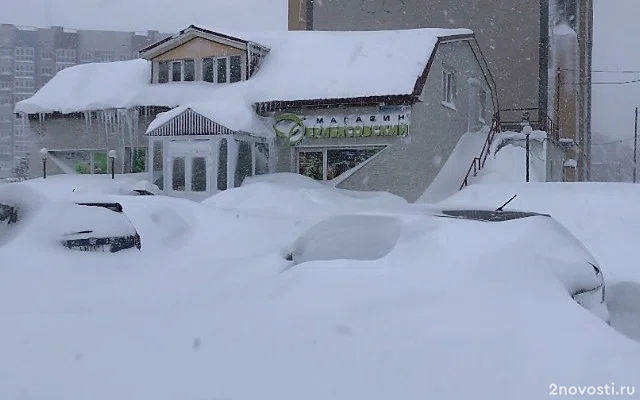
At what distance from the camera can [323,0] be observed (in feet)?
114

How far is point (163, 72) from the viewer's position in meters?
23.6

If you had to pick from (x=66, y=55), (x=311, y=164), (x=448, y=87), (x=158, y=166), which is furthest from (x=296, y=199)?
(x=66, y=55)

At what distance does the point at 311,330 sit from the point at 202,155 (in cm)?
1643

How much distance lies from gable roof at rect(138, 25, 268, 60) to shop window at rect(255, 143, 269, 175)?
3544 millimetres

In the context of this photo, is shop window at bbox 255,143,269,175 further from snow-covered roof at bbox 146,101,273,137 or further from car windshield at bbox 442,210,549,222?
car windshield at bbox 442,210,549,222

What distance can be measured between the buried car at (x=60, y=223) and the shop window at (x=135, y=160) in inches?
615

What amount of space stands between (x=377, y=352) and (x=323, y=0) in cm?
3249

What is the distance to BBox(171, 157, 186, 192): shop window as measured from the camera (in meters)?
20.8

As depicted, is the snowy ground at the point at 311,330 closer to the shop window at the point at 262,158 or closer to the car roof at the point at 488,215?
the car roof at the point at 488,215

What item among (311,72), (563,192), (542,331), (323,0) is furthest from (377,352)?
(323,0)

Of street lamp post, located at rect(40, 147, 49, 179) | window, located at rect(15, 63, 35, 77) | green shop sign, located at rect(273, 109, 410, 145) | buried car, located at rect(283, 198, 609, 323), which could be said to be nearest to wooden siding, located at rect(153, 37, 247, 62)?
green shop sign, located at rect(273, 109, 410, 145)

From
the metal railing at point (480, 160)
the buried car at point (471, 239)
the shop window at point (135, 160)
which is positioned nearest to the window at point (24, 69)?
the shop window at point (135, 160)

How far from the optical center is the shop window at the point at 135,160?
23578 millimetres

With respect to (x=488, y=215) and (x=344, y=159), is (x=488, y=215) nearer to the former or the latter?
(x=488, y=215)
